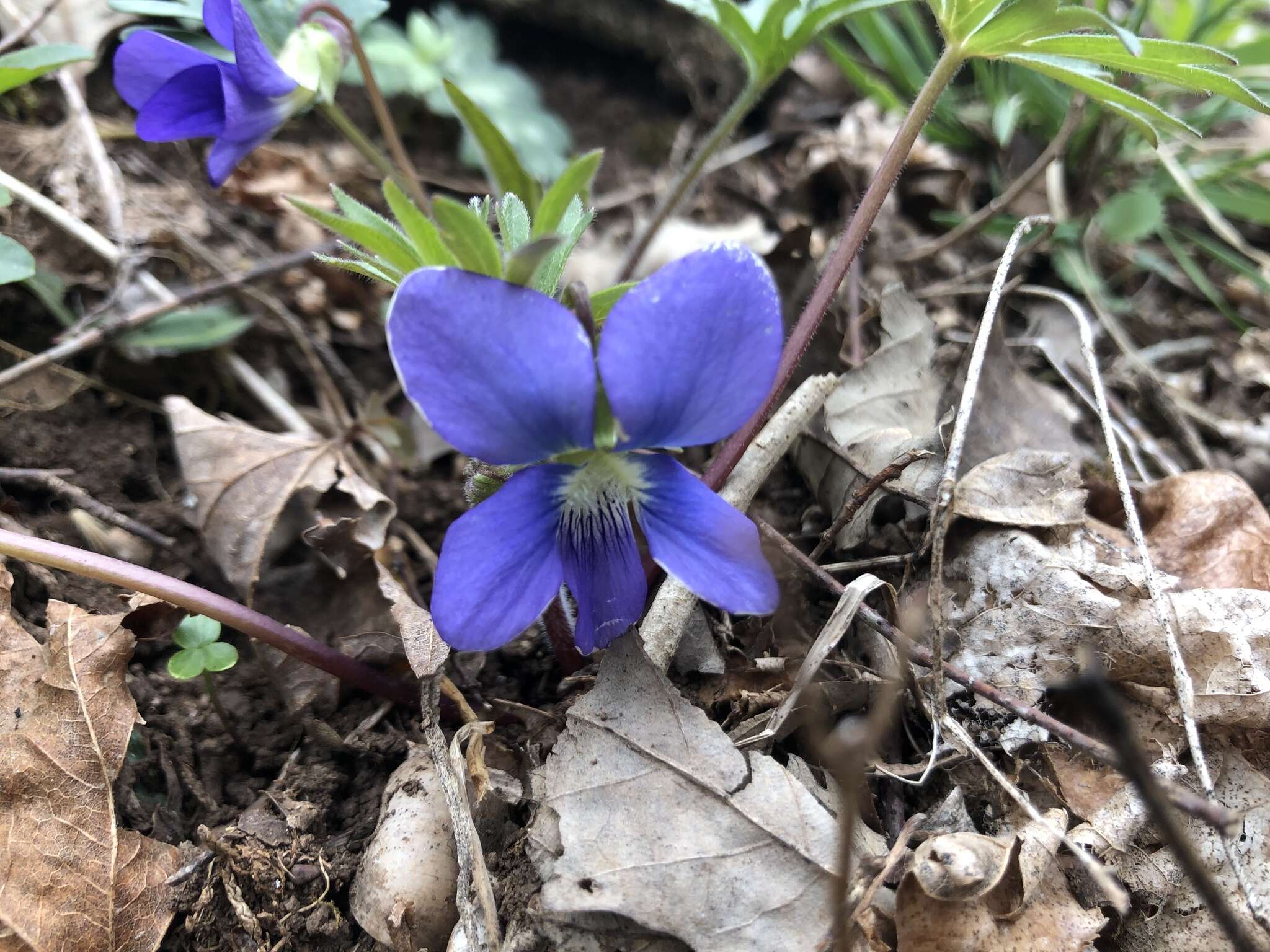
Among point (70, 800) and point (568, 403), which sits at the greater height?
point (568, 403)

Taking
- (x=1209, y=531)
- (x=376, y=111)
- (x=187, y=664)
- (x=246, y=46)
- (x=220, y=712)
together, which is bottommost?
(x=220, y=712)

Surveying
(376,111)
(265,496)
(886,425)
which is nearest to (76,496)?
(265,496)

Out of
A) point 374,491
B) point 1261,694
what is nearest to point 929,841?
point 1261,694

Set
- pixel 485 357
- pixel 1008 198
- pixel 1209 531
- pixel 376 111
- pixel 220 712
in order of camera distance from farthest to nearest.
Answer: pixel 1008 198, pixel 376 111, pixel 1209 531, pixel 220 712, pixel 485 357

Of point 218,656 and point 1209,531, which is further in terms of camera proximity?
point 1209,531

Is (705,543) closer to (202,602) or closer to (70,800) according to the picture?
(202,602)

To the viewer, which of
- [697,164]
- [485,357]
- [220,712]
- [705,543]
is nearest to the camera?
[485,357]

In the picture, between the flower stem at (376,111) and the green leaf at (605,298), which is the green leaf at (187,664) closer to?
the green leaf at (605,298)

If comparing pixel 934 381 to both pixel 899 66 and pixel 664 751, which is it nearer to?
pixel 664 751

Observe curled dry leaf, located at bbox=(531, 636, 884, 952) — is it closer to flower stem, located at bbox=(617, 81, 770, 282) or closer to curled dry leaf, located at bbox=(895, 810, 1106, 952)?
curled dry leaf, located at bbox=(895, 810, 1106, 952)
